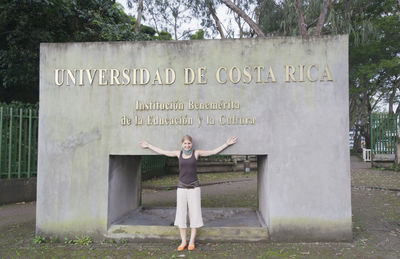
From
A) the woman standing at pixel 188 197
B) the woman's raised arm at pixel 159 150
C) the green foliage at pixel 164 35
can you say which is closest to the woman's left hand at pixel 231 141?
the woman standing at pixel 188 197

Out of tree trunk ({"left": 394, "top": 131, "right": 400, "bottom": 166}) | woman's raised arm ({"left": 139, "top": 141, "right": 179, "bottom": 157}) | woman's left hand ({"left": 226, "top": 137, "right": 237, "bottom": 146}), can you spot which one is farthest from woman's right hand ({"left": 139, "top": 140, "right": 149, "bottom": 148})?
tree trunk ({"left": 394, "top": 131, "right": 400, "bottom": 166})

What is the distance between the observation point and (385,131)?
1366 centimetres

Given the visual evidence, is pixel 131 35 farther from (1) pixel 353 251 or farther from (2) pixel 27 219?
(1) pixel 353 251

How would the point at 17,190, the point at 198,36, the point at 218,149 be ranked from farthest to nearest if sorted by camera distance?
the point at 198,36, the point at 17,190, the point at 218,149

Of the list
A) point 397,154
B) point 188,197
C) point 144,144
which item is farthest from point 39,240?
point 397,154

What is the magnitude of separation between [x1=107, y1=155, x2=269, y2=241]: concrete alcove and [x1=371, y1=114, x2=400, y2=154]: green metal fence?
33.3 ft

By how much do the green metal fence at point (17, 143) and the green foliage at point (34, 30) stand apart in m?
2.32

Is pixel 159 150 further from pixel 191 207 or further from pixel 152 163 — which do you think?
pixel 152 163

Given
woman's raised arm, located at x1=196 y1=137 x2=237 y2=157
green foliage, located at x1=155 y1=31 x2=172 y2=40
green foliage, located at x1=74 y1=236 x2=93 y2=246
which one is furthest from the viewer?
green foliage, located at x1=155 y1=31 x2=172 y2=40

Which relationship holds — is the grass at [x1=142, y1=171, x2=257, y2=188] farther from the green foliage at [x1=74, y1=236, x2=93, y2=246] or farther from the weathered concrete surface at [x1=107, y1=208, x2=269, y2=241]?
the green foliage at [x1=74, y1=236, x2=93, y2=246]

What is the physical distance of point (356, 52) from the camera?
18578mm

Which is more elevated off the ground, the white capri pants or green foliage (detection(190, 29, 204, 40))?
green foliage (detection(190, 29, 204, 40))

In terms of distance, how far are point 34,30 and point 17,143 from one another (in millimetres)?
3773

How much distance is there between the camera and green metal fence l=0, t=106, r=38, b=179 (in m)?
7.80
